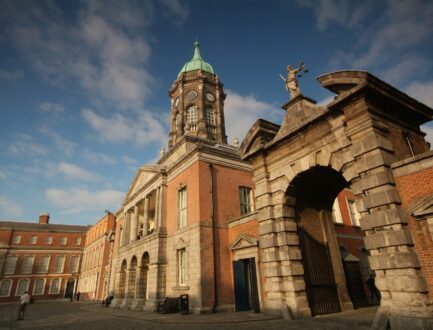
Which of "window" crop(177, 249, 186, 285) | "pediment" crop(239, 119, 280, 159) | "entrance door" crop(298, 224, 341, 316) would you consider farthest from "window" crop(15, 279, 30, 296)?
"entrance door" crop(298, 224, 341, 316)

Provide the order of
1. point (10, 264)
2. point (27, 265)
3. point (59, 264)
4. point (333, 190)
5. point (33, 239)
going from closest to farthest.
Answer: point (333, 190)
point (10, 264)
point (27, 265)
point (33, 239)
point (59, 264)

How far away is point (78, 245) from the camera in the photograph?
49.9 meters

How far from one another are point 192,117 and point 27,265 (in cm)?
4003

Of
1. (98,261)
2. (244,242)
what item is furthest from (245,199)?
(98,261)

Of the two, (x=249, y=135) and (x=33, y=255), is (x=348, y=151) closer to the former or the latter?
(x=249, y=135)

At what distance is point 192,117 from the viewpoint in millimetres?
26531

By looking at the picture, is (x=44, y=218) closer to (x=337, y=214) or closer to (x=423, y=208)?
(x=337, y=214)

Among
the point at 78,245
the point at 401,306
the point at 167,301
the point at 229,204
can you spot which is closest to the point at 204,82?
the point at 229,204

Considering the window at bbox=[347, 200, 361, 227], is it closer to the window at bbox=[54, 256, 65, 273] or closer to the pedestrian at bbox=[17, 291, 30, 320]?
the pedestrian at bbox=[17, 291, 30, 320]

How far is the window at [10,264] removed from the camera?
143ft

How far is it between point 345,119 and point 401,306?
16.8 ft

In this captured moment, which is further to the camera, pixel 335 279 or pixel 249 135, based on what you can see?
pixel 249 135

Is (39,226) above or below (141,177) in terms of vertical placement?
above

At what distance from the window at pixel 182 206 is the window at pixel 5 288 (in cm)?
4238
